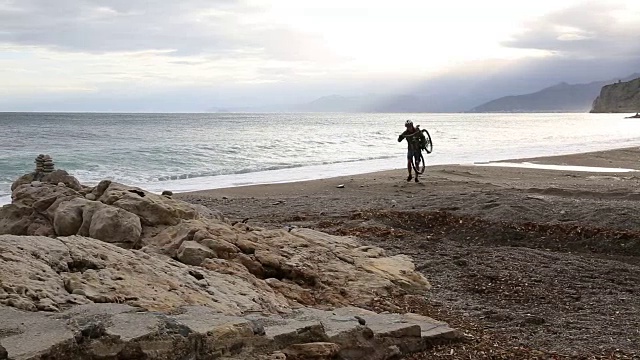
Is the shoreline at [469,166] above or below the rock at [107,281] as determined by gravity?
below

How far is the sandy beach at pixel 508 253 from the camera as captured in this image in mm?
6129

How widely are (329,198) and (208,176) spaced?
38.0 feet

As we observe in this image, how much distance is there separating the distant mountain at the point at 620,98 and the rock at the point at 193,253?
549 ft

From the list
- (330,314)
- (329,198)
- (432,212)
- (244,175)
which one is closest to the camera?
(330,314)

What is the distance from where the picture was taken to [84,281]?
4992mm

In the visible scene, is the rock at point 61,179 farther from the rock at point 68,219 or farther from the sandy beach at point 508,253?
the sandy beach at point 508,253

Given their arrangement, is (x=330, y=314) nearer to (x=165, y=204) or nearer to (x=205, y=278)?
(x=205, y=278)

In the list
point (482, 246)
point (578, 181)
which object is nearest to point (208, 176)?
point (578, 181)

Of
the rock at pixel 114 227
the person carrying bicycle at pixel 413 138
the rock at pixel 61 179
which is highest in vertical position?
the person carrying bicycle at pixel 413 138

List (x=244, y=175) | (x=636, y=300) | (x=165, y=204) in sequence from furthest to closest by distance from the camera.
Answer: (x=244, y=175) → (x=165, y=204) → (x=636, y=300)

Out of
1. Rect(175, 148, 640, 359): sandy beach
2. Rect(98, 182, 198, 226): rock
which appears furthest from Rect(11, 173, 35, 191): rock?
Rect(175, 148, 640, 359): sandy beach

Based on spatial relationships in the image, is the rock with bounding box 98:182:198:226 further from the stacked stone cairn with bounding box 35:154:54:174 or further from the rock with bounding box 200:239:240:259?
the stacked stone cairn with bounding box 35:154:54:174

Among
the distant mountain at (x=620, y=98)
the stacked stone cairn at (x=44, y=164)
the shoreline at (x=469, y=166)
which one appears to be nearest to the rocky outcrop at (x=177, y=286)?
the stacked stone cairn at (x=44, y=164)

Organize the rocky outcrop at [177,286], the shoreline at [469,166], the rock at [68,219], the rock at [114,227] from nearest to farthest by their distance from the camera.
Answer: the rocky outcrop at [177,286]
the rock at [114,227]
the rock at [68,219]
the shoreline at [469,166]
